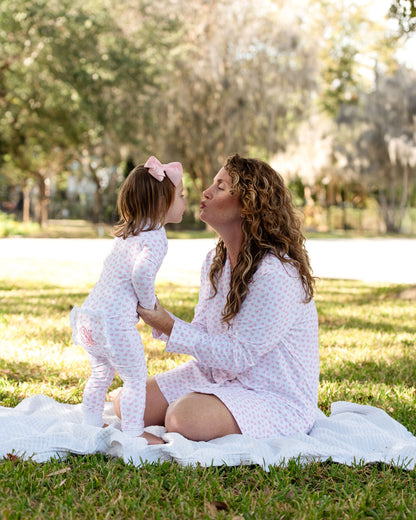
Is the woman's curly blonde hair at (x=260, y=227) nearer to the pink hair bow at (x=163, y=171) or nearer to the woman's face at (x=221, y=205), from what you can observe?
the woman's face at (x=221, y=205)

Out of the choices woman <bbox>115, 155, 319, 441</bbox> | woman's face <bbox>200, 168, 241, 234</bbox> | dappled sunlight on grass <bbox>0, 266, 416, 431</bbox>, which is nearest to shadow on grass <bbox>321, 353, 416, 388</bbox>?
dappled sunlight on grass <bbox>0, 266, 416, 431</bbox>

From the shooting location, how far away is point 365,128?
107 feet

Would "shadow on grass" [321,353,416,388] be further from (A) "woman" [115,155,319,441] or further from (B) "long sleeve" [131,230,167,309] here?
(B) "long sleeve" [131,230,167,309]

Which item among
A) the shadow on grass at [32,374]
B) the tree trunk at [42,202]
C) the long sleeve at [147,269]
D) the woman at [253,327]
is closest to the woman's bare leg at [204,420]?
the woman at [253,327]

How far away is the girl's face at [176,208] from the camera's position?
10.8ft

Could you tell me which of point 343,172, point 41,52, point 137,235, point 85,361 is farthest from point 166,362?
point 343,172

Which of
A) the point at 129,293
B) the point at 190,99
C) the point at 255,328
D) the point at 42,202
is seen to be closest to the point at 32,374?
the point at 129,293

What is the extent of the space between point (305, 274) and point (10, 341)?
3201mm

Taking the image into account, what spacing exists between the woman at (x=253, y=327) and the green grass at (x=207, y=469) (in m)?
0.33

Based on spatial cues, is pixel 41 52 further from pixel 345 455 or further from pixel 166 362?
pixel 345 455

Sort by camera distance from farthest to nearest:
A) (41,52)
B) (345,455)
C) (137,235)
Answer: (41,52), (137,235), (345,455)

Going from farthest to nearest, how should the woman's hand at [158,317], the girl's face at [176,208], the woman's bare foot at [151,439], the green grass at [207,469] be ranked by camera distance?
the girl's face at [176,208]
the woman's hand at [158,317]
the woman's bare foot at [151,439]
the green grass at [207,469]

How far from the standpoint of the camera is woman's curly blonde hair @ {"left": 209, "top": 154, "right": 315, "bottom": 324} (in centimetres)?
314

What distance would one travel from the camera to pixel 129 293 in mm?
3148
